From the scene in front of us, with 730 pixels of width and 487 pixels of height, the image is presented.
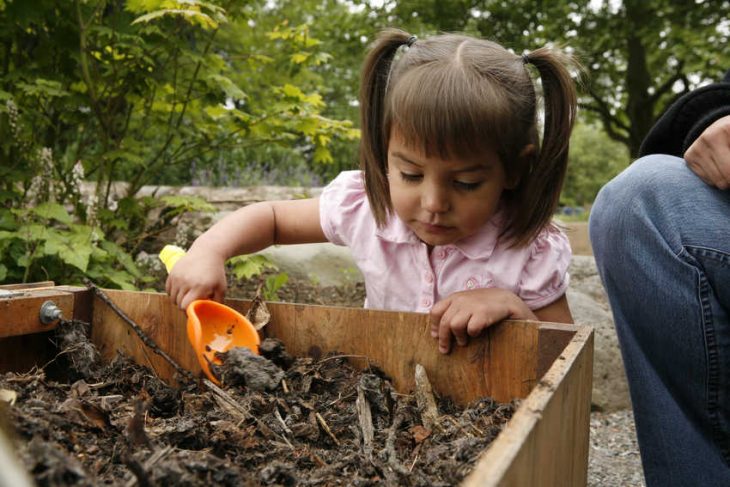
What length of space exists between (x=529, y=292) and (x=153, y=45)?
69.8 inches

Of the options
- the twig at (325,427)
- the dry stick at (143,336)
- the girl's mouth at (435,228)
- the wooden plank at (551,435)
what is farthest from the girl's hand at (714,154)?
the dry stick at (143,336)

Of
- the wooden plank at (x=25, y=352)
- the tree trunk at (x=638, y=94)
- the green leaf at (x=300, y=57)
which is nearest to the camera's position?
the wooden plank at (x=25, y=352)

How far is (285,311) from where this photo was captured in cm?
157

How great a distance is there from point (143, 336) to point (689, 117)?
139cm

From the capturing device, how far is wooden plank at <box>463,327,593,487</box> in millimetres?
666

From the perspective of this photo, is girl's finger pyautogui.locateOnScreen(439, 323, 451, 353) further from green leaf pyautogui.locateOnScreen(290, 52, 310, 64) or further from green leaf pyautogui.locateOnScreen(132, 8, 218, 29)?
green leaf pyautogui.locateOnScreen(290, 52, 310, 64)

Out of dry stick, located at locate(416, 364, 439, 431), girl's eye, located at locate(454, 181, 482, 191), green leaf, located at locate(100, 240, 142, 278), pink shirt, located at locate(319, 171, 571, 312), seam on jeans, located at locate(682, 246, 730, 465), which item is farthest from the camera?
green leaf, located at locate(100, 240, 142, 278)

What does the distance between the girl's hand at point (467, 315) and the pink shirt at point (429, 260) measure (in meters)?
0.33

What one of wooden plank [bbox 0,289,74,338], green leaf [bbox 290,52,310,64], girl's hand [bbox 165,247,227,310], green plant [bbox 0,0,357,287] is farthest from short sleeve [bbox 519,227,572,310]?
green leaf [bbox 290,52,310,64]

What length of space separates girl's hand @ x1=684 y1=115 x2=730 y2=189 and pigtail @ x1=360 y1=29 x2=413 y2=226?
2.55 ft

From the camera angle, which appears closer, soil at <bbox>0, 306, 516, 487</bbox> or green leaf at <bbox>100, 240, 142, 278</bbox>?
soil at <bbox>0, 306, 516, 487</bbox>

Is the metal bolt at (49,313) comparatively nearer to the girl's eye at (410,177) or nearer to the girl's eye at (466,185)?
the girl's eye at (410,177)

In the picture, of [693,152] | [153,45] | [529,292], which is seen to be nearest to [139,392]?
[529,292]

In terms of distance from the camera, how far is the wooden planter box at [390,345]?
1.17 meters
